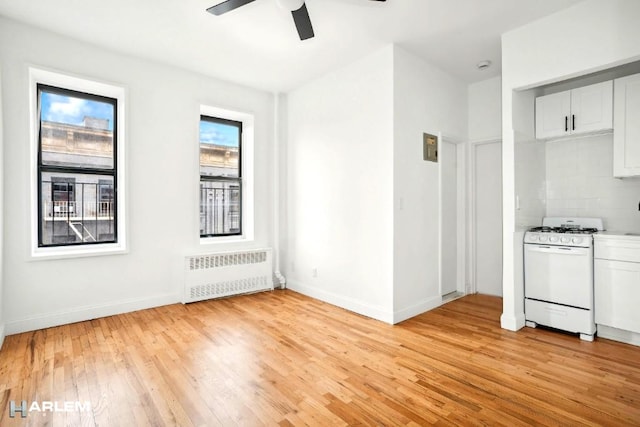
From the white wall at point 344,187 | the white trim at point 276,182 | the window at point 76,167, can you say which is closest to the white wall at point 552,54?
the white wall at point 344,187

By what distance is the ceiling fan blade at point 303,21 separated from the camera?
8.62ft

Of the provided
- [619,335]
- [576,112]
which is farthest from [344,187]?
[619,335]

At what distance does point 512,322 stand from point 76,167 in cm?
502

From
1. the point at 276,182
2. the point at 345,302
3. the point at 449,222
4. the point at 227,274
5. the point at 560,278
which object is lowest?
the point at 345,302

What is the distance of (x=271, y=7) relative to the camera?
114 inches

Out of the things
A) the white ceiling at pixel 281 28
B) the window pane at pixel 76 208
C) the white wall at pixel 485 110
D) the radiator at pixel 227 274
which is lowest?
the radiator at pixel 227 274

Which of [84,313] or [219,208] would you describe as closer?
[84,313]

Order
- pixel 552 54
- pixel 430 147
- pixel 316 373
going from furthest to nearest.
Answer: pixel 430 147, pixel 552 54, pixel 316 373

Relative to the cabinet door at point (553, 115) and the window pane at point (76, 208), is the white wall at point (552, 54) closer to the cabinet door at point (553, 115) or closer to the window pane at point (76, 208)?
the cabinet door at point (553, 115)

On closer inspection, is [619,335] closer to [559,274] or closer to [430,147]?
[559,274]

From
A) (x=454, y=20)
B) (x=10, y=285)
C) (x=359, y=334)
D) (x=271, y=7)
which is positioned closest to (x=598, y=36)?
(x=454, y=20)

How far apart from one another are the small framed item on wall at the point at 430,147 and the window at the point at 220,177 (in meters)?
2.71

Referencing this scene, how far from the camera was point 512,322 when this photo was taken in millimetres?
3305

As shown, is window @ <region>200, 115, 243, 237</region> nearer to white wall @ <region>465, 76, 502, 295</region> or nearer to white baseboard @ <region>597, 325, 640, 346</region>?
white wall @ <region>465, 76, 502, 295</region>
